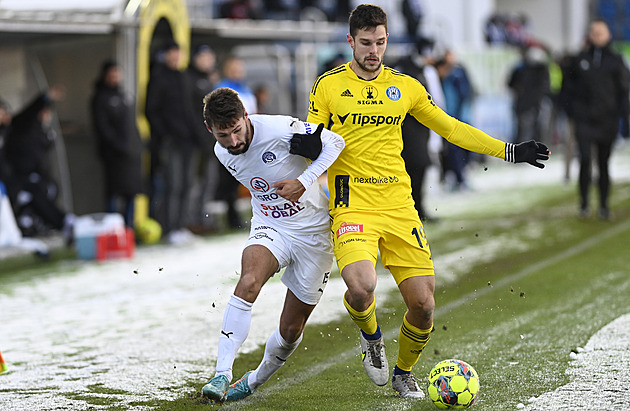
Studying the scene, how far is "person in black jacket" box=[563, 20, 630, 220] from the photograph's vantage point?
1223 centimetres

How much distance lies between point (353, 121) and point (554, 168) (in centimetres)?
1658

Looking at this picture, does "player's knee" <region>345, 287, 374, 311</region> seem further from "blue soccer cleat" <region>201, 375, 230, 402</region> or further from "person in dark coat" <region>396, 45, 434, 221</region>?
"person in dark coat" <region>396, 45, 434, 221</region>

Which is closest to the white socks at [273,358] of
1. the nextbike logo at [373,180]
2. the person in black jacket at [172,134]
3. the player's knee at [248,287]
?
the player's knee at [248,287]

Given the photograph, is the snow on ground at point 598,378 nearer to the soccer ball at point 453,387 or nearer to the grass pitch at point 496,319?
the grass pitch at point 496,319

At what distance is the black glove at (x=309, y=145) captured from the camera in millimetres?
5168

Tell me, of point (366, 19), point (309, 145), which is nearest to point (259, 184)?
point (309, 145)

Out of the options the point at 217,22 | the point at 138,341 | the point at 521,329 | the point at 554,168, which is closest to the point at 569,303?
the point at 521,329

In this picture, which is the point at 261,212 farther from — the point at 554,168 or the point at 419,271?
the point at 554,168

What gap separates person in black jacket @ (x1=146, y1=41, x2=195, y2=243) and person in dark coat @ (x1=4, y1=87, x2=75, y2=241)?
1326 millimetres

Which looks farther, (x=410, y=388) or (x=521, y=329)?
(x=521, y=329)

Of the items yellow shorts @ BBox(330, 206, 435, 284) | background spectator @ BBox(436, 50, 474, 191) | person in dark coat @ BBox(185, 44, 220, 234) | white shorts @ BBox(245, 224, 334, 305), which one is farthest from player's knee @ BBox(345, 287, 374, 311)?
background spectator @ BBox(436, 50, 474, 191)

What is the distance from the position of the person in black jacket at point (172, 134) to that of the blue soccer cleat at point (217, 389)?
7346 mm

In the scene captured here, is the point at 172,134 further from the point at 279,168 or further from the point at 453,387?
the point at 453,387

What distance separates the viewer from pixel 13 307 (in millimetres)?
8805
